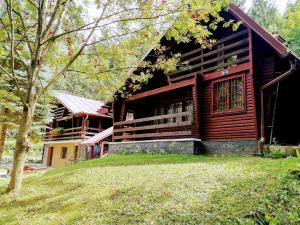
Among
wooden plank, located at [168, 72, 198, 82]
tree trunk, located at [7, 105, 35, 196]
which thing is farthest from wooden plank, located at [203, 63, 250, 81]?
tree trunk, located at [7, 105, 35, 196]

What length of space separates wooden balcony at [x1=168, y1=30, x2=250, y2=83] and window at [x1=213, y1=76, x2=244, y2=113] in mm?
808

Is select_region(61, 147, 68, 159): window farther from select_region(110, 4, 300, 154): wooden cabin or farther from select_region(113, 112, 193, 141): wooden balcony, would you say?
select_region(110, 4, 300, 154): wooden cabin

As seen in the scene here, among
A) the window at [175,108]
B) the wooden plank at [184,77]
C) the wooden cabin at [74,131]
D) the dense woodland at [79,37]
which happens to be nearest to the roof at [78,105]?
the wooden cabin at [74,131]

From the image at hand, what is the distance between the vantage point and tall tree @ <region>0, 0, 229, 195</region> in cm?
711

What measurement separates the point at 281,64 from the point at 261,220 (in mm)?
8825

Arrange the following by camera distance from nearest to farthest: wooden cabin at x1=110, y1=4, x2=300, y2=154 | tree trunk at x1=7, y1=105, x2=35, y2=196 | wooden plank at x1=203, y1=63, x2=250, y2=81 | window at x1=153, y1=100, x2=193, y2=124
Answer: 1. tree trunk at x1=7, y1=105, x2=35, y2=196
2. wooden cabin at x1=110, y1=4, x2=300, y2=154
3. wooden plank at x1=203, y1=63, x2=250, y2=81
4. window at x1=153, y1=100, x2=193, y2=124

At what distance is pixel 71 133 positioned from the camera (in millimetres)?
26422

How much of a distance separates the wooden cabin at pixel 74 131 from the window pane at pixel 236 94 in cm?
1385

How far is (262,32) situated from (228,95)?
307 cm

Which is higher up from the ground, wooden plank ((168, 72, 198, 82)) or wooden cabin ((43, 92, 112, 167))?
wooden plank ((168, 72, 198, 82))

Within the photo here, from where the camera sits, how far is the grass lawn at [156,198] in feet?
15.5

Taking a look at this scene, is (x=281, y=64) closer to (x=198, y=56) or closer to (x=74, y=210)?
(x=198, y=56)

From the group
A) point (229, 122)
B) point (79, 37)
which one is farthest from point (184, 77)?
point (79, 37)

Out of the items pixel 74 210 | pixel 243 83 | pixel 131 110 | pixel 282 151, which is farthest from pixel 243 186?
pixel 131 110
